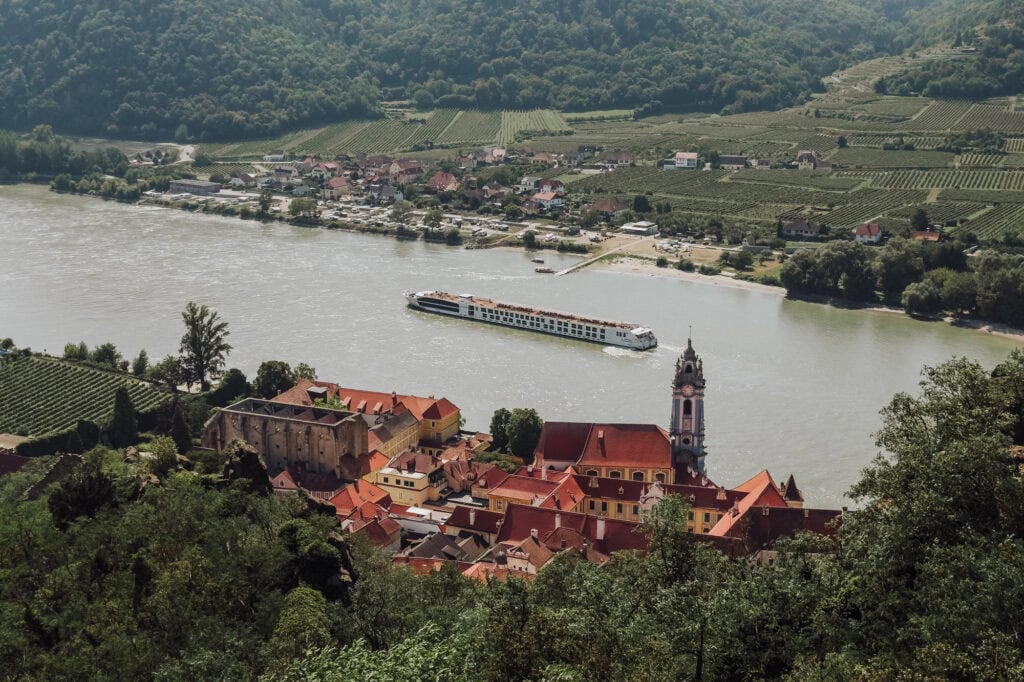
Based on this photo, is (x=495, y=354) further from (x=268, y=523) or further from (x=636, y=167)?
(x=636, y=167)

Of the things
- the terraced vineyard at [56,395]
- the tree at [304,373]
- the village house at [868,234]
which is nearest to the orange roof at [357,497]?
the tree at [304,373]

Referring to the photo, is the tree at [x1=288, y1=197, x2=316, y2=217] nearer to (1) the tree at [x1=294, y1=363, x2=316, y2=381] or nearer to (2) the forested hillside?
(2) the forested hillside

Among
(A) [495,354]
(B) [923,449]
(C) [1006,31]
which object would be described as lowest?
(A) [495,354]

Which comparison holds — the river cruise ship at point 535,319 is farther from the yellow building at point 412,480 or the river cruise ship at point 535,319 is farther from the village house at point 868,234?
the village house at point 868,234

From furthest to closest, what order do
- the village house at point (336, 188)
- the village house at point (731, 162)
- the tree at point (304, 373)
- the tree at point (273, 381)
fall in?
the village house at point (731, 162)
the village house at point (336, 188)
the tree at point (304, 373)
the tree at point (273, 381)

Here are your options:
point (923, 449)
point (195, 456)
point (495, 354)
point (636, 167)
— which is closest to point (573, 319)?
point (495, 354)

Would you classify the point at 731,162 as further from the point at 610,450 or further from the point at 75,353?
the point at 610,450

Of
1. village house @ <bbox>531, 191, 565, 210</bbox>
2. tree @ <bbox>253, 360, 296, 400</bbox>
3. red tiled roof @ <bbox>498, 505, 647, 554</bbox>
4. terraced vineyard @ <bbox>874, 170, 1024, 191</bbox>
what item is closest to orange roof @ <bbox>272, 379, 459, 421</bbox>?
tree @ <bbox>253, 360, 296, 400</bbox>
